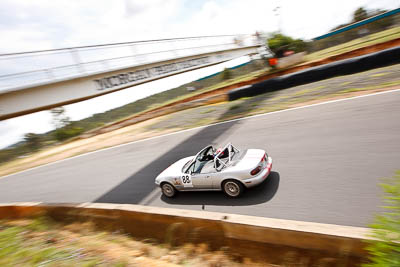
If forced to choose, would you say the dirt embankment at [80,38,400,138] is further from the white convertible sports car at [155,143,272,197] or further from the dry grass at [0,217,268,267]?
the dry grass at [0,217,268,267]

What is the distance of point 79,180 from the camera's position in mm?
9906

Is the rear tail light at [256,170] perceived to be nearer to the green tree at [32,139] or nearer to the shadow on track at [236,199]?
the shadow on track at [236,199]

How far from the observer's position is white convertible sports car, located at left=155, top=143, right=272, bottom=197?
5.43m

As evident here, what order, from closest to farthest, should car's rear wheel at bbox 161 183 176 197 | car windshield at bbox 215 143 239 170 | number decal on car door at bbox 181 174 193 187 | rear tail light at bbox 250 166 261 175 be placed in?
rear tail light at bbox 250 166 261 175 < car windshield at bbox 215 143 239 170 < number decal on car door at bbox 181 174 193 187 < car's rear wheel at bbox 161 183 176 197

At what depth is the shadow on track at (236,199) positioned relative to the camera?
5.43m

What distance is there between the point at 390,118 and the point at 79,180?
37.4ft

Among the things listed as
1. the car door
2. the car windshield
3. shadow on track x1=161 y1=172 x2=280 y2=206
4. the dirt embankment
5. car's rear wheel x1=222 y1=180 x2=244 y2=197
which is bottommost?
shadow on track x1=161 y1=172 x2=280 y2=206

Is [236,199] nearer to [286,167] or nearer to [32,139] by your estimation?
[286,167]

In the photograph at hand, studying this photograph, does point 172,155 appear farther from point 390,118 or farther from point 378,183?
point 390,118

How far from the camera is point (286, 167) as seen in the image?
629 cm

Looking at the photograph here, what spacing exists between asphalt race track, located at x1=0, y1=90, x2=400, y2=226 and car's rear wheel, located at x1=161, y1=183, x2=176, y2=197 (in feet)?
0.53

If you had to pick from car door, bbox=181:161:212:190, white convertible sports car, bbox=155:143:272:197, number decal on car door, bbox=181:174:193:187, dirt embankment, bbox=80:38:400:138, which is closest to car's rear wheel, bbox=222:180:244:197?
white convertible sports car, bbox=155:143:272:197

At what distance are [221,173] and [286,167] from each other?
1.90 meters

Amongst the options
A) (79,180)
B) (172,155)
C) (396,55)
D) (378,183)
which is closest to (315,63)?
(396,55)
